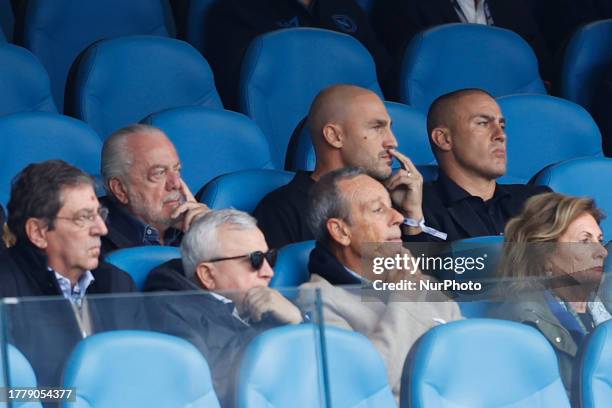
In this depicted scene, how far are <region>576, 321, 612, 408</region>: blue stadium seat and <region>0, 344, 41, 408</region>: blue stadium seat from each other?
1.01 meters

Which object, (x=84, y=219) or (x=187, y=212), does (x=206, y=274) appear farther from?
(x=187, y=212)

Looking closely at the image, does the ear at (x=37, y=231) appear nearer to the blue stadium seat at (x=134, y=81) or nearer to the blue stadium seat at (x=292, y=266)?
the blue stadium seat at (x=292, y=266)

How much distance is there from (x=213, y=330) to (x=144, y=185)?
4.77 feet

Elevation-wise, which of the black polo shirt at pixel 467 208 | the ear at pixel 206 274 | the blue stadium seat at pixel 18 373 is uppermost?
the blue stadium seat at pixel 18 373

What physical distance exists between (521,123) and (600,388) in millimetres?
2001

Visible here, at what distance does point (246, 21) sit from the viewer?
4781mm

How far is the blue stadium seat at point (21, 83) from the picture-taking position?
4.10 m

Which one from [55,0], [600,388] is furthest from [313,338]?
[55,0]

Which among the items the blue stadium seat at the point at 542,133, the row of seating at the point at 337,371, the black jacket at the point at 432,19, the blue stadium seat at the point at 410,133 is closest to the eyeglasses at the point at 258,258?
the row of seating at the point at 337,371

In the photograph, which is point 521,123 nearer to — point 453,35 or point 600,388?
point 453,35

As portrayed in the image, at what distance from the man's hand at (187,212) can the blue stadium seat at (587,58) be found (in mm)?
1826

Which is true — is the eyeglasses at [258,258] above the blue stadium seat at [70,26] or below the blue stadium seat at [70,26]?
below

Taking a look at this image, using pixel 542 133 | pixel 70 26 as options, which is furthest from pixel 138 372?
pixel 70 26

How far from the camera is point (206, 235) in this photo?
303 cm
